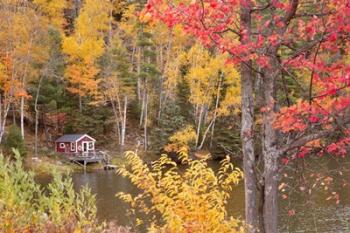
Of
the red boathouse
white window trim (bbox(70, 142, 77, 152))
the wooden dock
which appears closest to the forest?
the red boathouse

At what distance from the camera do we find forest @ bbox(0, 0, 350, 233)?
5.14 meters

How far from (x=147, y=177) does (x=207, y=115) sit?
35654 millimetres

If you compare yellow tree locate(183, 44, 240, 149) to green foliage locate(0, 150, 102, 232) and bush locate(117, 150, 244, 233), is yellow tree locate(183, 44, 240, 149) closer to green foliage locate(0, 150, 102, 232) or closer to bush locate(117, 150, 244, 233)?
bush locate(117, 150, 244, 233)

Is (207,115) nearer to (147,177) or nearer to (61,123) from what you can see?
(61,123)

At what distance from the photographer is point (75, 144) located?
36594 mm

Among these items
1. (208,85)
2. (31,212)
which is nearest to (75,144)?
(208,85)

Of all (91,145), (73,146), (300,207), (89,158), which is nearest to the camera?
(300,207)

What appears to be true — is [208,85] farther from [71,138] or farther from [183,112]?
[71,138]

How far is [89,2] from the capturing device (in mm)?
38906

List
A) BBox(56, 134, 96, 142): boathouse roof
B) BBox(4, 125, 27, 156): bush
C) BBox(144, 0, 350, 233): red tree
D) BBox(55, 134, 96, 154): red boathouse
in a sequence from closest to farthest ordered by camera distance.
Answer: BBox(144, 0, 350, 233): red tree
BBox(4, 125, 27, 156): bush
BBox(56, 134, 96, 142): boathouse roof
BBox(55, 134, 96, 154): red boathouse

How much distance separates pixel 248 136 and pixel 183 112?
34200 millimetres

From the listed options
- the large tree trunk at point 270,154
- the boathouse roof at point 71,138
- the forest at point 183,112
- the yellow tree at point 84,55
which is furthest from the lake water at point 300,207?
the yellow tree at point 84,55

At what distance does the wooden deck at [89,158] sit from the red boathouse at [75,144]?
442 millimetres

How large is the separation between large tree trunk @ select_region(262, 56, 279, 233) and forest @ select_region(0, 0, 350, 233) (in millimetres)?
15
